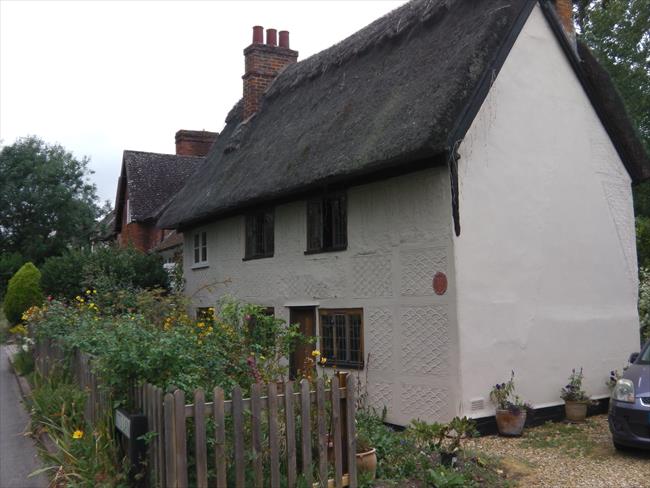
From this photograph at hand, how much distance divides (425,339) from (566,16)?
6736 millimetres

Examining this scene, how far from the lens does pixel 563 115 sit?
11328mm

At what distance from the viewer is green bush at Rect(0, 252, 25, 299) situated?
35938mm

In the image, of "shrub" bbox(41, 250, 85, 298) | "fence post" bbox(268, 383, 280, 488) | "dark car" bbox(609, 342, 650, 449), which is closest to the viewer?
"fence post" bbox(268, 383, 280, 488)

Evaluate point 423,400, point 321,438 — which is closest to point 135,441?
point 321,438

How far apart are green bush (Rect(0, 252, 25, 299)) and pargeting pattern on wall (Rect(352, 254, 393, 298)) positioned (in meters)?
31.0

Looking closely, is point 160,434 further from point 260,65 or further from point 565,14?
point 260,65

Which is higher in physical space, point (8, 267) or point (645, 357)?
point (8, 267)

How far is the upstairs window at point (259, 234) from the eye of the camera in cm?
1394

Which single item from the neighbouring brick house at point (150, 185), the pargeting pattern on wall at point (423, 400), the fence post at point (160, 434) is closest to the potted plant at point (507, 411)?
the pargeting pattern on wall at point (423, 400)

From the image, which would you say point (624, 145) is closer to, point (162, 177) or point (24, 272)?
point (162, 177)

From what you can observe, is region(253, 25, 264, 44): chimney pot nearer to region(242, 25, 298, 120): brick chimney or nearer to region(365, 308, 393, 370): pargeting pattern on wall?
region(242, 25, 298, 120): brick chimney

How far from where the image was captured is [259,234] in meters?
14.4

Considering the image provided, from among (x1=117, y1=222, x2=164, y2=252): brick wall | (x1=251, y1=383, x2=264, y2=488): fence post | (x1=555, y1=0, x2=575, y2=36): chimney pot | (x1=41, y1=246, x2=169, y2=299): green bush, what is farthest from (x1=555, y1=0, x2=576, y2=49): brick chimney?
(x1=117, y1=222, x2=164, y2=252): brick wall

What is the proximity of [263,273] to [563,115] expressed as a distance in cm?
690
